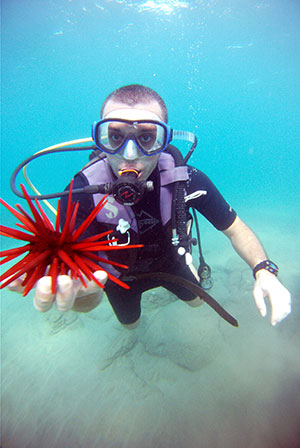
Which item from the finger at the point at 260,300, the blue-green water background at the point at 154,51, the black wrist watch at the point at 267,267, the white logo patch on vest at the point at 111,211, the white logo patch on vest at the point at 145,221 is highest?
the blue-green water background at the point at 154,51

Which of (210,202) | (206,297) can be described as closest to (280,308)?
(206,297)

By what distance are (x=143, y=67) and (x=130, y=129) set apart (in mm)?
36931

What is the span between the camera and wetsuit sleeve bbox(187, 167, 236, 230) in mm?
2701

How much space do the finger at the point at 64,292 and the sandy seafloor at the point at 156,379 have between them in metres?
2.66

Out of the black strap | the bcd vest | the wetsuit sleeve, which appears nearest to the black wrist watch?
the black strap

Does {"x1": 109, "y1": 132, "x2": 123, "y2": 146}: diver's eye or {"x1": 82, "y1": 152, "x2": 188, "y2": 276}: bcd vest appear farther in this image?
{"x1": 82, "y1": 152, "x2": 188, "y2": 276}: bcd vest

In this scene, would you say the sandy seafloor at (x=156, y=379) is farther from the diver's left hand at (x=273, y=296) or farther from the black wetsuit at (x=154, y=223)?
the diver's left hand at (x=273, y=296)

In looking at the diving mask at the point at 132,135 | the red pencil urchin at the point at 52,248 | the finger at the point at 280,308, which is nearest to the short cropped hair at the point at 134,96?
the diving mask at the point at 132,135

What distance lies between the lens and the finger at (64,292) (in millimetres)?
1085

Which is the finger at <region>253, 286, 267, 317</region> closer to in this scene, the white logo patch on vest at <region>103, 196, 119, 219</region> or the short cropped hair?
the white logo patch on vest at <region>103, 196, 119, 219</region>

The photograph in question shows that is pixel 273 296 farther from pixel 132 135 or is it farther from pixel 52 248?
pixel 132 135

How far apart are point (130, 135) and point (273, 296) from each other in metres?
2.06

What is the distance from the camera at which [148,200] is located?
8.30 ft

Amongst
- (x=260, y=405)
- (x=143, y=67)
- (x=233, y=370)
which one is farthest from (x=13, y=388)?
(x=143, y=67)
